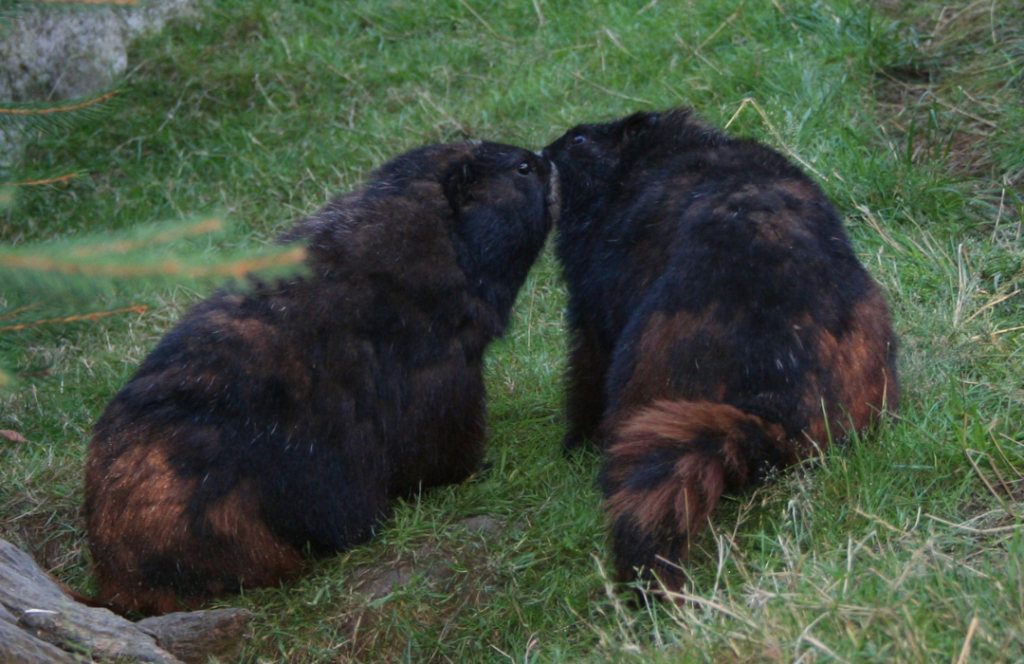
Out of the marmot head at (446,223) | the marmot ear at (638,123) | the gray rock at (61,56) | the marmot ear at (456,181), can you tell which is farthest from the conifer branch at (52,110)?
the gray rock at (61,56)

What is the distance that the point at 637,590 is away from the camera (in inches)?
117

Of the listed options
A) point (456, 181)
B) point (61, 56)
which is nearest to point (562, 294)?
point (456, 181)

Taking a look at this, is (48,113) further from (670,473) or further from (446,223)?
(670,473)

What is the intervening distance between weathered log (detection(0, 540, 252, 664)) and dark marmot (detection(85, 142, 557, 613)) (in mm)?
254

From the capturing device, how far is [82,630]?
9.64 ft

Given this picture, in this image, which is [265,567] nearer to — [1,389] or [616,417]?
[616,417]

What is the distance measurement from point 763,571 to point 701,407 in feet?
1.58

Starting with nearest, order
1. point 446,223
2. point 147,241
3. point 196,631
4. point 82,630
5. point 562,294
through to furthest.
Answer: point 147,241, point 82,630, point 196,631, point 446,223, point 562,294

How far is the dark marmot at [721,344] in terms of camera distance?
296 centimetres

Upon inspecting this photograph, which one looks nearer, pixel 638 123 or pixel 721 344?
pixel 721 344

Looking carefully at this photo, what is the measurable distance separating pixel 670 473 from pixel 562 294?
2509mm

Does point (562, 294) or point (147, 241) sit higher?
point (147, 241)

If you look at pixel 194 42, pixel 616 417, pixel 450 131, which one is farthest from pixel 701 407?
pixel 194 42

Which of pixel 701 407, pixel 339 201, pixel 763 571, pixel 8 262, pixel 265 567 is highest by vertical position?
pixel 8 262
